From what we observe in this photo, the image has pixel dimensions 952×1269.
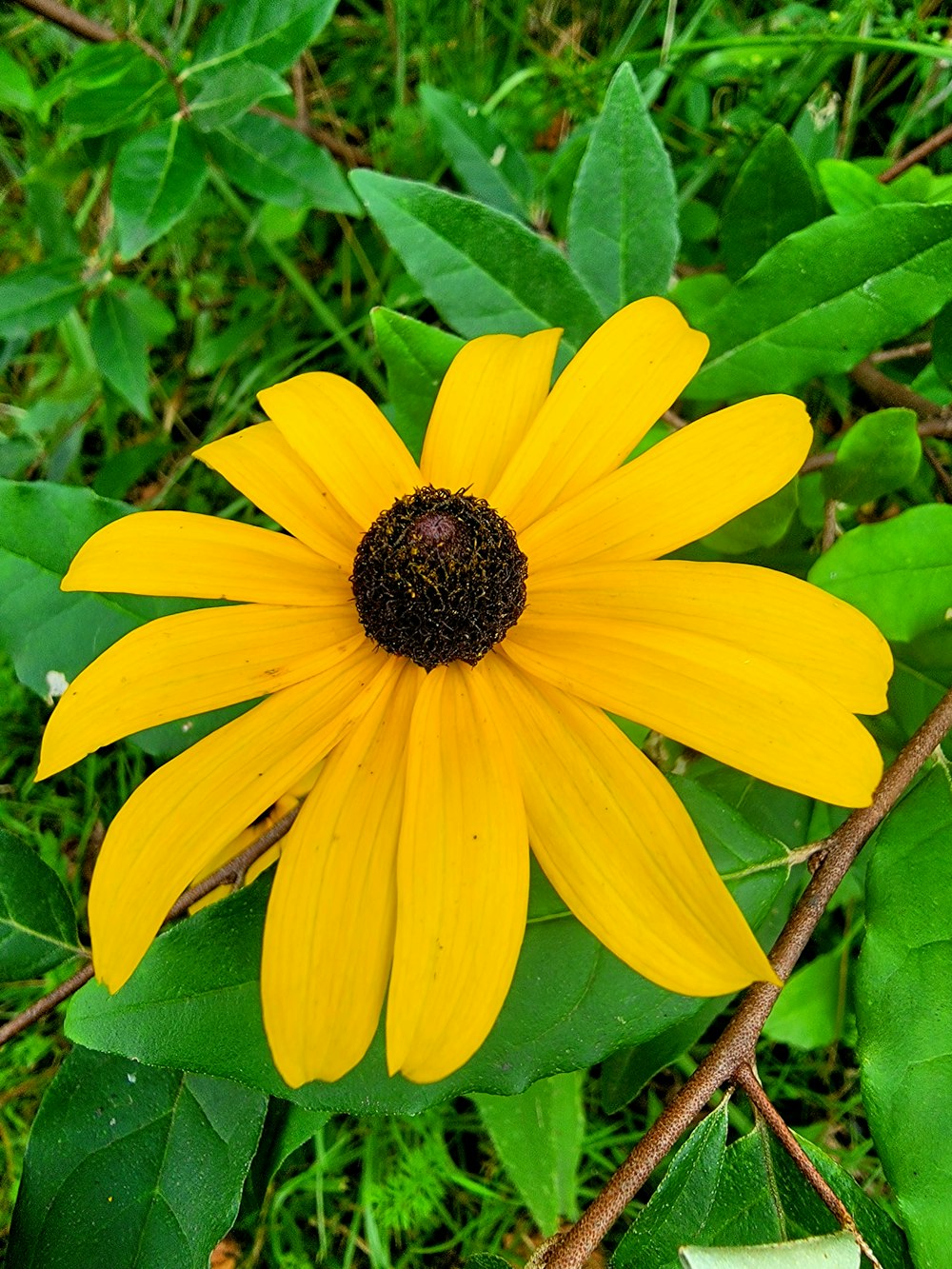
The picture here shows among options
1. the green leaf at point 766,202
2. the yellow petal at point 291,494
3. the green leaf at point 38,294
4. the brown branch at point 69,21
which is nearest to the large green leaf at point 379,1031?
the yellow petal at point 291,494

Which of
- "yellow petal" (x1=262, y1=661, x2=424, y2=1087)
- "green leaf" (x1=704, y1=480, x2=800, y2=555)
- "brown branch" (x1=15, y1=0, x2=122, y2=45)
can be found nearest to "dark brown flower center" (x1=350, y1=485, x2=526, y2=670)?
"yellow petal" (x1=262, y1=661, x2=424, y2=1087)

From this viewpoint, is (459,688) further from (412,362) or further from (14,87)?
(14,87)

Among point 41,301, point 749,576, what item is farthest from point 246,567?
point 41,301

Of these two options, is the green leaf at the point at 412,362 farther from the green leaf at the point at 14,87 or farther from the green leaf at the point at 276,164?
the green leaf at the point at 14,87

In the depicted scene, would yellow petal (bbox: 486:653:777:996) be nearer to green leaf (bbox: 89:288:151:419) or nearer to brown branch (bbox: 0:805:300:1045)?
brown branch (bbox: 0:805:300:1045)

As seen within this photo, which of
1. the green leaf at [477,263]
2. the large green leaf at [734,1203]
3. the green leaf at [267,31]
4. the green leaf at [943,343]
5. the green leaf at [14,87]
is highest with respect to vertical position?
the green leaf at [267,31]
